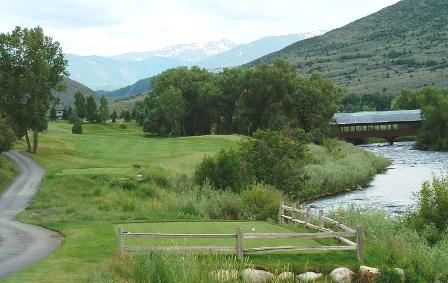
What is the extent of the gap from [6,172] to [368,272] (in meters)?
40.7

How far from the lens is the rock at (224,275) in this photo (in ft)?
54.0

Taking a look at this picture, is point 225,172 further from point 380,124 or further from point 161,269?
Result: point 380,124

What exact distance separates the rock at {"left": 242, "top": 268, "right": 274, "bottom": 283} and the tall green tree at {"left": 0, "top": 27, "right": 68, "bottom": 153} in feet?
156

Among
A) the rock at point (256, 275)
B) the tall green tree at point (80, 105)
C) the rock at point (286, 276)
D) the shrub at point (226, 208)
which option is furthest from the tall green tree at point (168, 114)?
the rock at point (286, 276)

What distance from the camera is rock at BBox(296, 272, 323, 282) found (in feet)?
65.1

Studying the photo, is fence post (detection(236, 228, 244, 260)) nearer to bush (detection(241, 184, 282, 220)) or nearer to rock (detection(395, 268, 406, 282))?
rock (detection(395, 268, 406, 282))

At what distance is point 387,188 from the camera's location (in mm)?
61188

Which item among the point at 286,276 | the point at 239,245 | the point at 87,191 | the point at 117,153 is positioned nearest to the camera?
the point at 286,276

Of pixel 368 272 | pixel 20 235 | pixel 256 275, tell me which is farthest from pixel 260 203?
pixel 256 275

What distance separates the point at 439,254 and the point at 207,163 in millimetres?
25335

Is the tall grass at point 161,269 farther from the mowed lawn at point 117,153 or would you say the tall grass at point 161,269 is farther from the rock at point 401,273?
the mowed lawn at point 117,153

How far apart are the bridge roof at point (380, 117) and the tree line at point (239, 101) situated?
30.5m

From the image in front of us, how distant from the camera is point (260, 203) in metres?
37.6

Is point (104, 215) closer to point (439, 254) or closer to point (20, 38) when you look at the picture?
point (439, 254)
